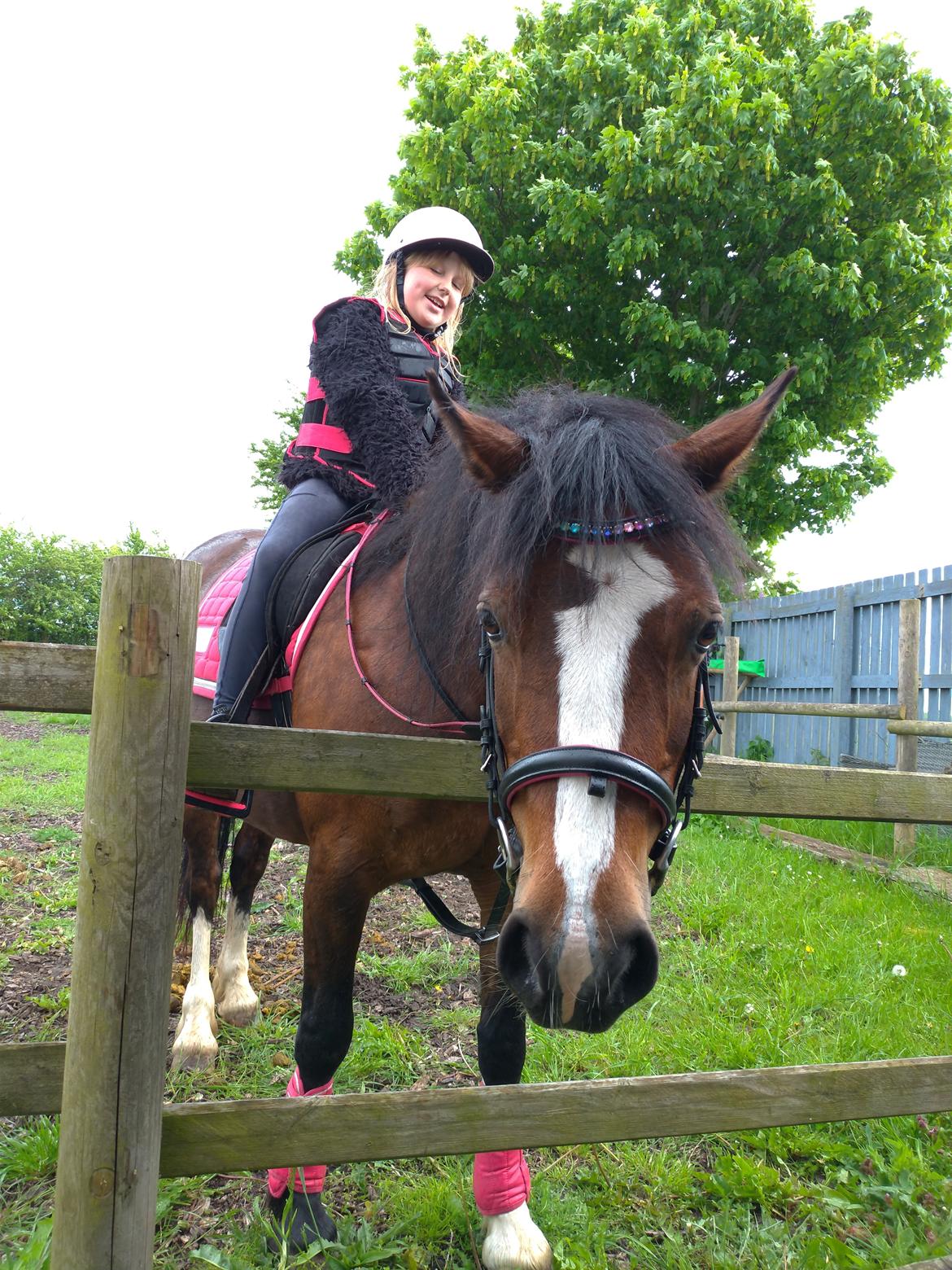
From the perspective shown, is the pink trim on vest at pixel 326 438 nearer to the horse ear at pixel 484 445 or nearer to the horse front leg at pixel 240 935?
the horse ear at pixel 484 445

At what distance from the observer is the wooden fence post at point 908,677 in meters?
6.14

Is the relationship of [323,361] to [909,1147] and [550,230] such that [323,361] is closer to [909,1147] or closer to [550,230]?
[909,1147]

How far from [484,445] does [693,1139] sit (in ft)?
8.64

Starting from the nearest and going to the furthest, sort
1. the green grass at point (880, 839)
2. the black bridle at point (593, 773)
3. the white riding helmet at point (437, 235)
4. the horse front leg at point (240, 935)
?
the black bridle at point (593, 773) < the white riding helmet at point (437, 235) < the horse front leg at point (240, 935) < the green grass at point (880, 839)

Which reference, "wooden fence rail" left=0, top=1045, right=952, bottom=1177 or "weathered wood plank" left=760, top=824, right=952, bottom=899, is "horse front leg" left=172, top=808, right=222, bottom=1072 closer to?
"wooden fence rail" left=0, top=1045, right=952, bottom=1177

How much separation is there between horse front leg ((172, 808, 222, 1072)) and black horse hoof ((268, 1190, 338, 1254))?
1.23 meters

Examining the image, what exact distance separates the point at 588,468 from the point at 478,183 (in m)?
11.6

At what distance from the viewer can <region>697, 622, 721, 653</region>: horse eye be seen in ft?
5.44

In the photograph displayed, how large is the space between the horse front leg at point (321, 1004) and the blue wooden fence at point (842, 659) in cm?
610

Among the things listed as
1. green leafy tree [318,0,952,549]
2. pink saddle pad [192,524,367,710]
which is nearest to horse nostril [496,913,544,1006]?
pink saddle pad [192,524,367,710]

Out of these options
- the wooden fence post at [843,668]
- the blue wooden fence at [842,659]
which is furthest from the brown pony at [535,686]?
the wooden fence post at [843,668]

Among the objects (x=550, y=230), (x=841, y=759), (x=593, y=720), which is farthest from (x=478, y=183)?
(x=593, y=720)

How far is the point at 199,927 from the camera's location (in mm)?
3830

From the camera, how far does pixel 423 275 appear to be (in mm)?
3127
